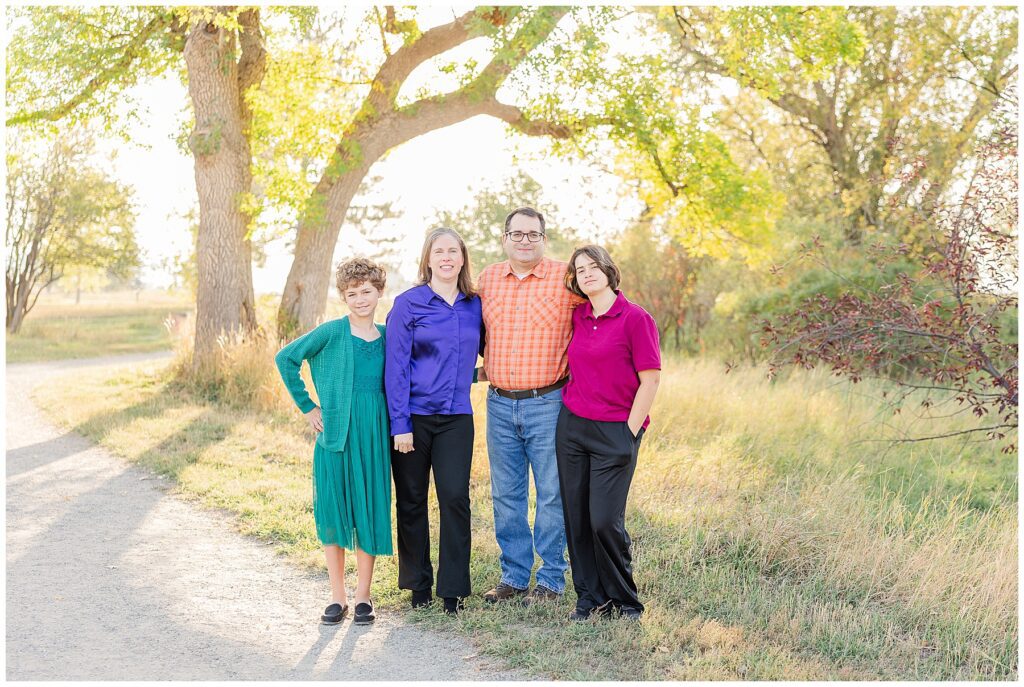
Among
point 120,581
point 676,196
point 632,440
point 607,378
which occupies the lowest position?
point 120,581

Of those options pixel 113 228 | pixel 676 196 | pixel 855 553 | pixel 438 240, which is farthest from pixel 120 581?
pixel 113 228

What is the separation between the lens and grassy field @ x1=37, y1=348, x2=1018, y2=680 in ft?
14.2

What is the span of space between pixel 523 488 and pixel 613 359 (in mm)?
1012

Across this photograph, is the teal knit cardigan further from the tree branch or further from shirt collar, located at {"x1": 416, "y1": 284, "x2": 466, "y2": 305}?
the tree branch

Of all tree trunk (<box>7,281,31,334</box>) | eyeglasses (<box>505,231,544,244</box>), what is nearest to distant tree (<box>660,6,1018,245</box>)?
eyeglasses (<box>505,231,544,244</box>)

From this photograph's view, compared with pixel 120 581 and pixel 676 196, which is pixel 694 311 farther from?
pixel 120 581

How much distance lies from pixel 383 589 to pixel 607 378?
1861 millimetres

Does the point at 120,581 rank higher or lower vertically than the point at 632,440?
lower

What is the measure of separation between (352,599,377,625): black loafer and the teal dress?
0.28 metres

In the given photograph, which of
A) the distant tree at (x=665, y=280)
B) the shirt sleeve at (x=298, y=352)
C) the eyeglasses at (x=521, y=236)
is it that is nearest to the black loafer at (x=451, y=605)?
the shirt sleeve at (x=298, y=352)

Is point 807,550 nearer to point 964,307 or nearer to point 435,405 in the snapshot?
point 435,405

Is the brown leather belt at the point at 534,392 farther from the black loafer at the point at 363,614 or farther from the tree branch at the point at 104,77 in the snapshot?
the tree branch at the point at 104,77

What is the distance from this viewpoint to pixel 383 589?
525 cm

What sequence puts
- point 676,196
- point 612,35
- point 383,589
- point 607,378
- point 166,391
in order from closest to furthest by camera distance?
point 607,378, point 383,589, point 612,35, point 166,391, point 676,196
